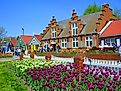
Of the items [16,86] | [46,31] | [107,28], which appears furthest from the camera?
[46,31]

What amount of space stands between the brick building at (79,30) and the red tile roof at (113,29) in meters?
0.97

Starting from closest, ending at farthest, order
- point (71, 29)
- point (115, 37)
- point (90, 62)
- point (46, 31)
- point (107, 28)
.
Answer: point (90, 62) → point (115, 37) → point (107, 28) → point (71, 29) → point (46, 31)

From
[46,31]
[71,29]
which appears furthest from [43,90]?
[46,31]

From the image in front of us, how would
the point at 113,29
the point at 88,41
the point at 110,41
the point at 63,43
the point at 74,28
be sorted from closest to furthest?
the point at 110,41, the point at 113,29, the point at 88,41, the point at 74,28, the point at 63,43

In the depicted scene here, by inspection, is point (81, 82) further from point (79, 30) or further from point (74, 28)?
point (74, 28)

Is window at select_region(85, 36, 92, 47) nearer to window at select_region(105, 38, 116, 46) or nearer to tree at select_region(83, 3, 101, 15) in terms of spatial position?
window at select_region(105, 38, 116, 46)

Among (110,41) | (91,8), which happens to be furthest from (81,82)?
(91,8)

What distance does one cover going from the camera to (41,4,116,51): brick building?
43297 mm

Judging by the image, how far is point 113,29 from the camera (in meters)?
41.9

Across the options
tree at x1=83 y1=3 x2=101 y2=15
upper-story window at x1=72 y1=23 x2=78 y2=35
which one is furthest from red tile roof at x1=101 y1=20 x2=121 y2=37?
tree at x1=83 y1=3 x2=101 y2=15

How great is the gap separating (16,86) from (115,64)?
4910 mm

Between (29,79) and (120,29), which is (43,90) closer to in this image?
(29,79)

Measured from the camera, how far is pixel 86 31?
1757 inches

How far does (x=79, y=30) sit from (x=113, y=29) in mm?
6533
